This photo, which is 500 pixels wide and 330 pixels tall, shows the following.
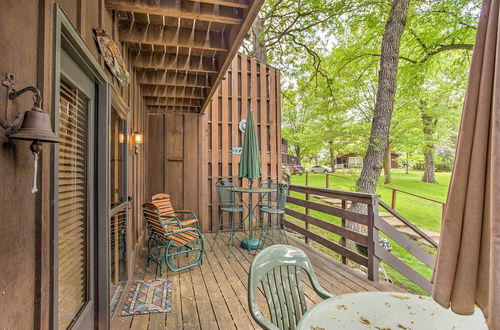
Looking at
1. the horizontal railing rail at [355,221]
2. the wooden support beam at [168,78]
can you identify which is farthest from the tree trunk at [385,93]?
the wooden support beam at [168,78]

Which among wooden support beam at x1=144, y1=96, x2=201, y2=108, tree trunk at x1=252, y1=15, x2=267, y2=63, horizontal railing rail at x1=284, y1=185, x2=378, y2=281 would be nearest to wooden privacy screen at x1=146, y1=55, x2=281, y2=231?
wooden support beam at x1=144, y1=96, x2=201, y2=108

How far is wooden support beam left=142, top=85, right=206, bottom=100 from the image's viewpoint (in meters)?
4.27

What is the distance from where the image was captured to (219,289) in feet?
9.73

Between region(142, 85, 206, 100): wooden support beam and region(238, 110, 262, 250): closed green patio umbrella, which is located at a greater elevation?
region(142, 85, 206, 100): wooden support beam

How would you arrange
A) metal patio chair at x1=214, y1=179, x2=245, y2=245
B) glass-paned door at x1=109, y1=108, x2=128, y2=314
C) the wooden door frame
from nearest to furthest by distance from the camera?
the wooden door frame
glass-paned door at x1=109, y1=108, x2=128, y2=314
metal patio chair at x1=214, y1=179, x2=245, y2=245

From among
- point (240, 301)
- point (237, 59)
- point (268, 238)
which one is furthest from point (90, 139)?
point (237, 59)

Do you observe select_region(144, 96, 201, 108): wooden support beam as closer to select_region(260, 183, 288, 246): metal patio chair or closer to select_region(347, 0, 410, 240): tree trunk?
select_region(260, 183, 288, 246): metal patio chair

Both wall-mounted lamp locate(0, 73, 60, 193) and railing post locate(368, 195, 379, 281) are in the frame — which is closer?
wall-mounted lamp locate(0, 73, 60, 193)

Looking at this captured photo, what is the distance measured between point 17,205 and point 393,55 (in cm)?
629

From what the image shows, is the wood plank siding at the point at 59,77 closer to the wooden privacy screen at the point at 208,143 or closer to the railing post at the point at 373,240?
the wooden privacy screen at the point at 208,143

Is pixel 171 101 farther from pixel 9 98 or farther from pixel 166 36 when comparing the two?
pixel 9 98

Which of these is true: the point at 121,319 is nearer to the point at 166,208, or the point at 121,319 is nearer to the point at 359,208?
the point at 166,208

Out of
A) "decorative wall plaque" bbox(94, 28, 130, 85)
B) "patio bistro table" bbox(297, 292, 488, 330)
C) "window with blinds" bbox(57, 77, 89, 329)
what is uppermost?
"decorative wall plaque" bbox(94, 28, 130, 85)

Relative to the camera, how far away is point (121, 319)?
234cm
